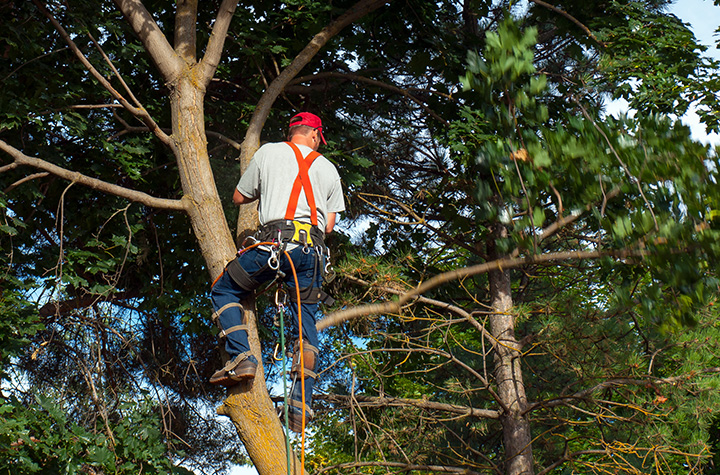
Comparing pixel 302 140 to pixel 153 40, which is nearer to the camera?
pixel 302 140

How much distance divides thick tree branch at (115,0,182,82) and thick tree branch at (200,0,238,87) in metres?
0.18

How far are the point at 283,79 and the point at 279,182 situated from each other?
1618 mm

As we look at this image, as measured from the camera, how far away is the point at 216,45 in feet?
16.0

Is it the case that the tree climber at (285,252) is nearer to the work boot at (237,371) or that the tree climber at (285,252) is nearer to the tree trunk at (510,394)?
the work boot at (237,371)

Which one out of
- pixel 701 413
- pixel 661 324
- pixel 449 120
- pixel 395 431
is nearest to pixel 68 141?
pixel 449 120

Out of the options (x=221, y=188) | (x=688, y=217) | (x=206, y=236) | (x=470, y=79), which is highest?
(x=221, y=188)

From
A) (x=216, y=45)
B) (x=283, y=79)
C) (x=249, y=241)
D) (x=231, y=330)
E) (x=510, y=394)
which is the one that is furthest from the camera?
(x=510, y=394)

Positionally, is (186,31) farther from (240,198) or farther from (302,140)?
(240,198)

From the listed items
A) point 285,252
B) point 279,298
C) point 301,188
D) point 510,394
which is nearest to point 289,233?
point 285,252

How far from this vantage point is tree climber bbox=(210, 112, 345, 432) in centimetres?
380

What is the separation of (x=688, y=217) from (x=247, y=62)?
5579mm

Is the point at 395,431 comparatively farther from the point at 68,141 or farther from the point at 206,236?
the point at 68,141

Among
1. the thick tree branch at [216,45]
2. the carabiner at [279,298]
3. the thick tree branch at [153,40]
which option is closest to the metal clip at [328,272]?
the carabiner at [279,298]

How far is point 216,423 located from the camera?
29.3ft
